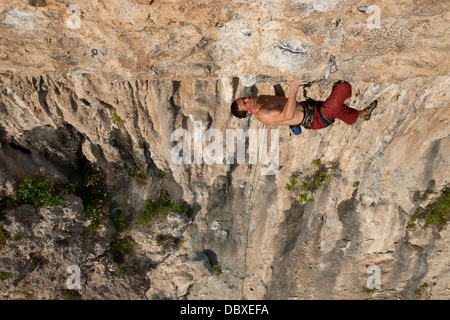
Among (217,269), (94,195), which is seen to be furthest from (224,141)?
(217,269)

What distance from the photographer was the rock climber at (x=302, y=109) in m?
4.10

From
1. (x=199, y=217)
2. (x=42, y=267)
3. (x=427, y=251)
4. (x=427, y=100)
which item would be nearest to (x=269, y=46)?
(x=427, y=100)

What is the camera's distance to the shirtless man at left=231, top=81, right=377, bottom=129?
411 cm

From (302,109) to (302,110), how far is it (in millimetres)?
14

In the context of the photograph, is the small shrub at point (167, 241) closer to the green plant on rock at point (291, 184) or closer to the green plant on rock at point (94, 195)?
the green plant on rock at point (94, 195)

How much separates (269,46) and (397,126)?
10.2 ft

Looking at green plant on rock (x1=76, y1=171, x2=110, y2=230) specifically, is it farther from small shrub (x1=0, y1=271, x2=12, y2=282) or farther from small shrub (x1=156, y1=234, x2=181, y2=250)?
small shrub (x1=0, y1=271, x2=12, y2=282)

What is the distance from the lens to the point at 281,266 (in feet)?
→ 25.1

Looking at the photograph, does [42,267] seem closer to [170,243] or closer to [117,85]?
[170,243]

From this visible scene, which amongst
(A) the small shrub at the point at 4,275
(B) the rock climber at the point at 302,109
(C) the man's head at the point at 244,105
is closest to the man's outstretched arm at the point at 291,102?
(B) the rock climber at the point at 302,109

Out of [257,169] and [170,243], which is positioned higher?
[257,169]

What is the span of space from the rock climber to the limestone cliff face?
0.80 feet

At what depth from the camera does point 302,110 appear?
4246 mm

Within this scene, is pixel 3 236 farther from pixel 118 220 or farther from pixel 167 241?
pixel 167 241
